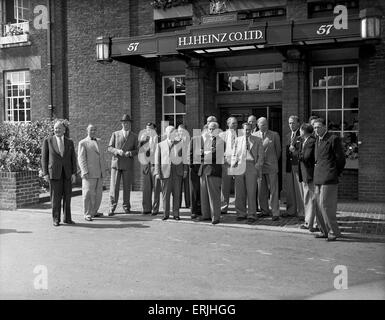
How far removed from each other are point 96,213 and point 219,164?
2880 mm

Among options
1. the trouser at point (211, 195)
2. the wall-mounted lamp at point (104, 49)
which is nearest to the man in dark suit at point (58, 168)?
the trouser at point (211, 195)

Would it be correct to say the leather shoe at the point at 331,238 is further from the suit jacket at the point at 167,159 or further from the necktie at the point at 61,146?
the necktie at the point at 61,146

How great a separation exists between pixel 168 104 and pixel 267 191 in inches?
203

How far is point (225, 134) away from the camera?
976 centimetres

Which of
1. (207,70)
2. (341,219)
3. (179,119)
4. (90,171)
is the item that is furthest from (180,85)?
(341,219)

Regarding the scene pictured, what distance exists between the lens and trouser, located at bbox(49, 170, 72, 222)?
29.6 feet

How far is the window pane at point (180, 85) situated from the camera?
1353cm

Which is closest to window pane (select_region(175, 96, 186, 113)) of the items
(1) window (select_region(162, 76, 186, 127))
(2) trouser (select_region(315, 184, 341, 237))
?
(1) window (select_region(162, 76, 186, 127))

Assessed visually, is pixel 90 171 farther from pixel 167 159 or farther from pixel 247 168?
pixel 247 168

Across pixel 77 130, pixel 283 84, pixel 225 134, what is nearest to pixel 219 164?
pixel 225 134

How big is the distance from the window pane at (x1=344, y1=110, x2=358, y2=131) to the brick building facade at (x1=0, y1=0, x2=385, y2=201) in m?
0.02

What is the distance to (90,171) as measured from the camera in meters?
9.66
